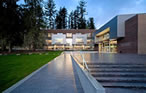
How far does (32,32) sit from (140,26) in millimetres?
23313

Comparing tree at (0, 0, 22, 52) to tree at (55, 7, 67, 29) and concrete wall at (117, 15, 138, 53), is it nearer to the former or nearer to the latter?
concrete wall at (117, 15, 138, 53)

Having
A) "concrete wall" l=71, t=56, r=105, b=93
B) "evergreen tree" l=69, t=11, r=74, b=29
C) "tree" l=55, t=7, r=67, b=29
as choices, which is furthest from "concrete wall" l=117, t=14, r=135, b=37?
"tree" l=55, t=7, r=67, b=29

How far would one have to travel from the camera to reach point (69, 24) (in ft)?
162

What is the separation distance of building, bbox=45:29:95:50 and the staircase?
33.1 meters

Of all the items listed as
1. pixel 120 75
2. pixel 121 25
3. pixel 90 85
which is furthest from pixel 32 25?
pixel 90 85

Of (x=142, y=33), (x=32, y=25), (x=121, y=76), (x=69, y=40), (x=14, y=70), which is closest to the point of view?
(x=121, y=76)

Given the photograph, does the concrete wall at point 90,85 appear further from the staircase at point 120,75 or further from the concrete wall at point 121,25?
the concrete wall at point 121,25

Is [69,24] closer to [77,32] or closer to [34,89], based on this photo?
[77,32]

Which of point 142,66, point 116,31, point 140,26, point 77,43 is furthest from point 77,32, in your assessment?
point 142,66

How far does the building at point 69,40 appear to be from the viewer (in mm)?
37312

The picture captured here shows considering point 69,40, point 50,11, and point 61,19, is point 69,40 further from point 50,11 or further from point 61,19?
point 50,11

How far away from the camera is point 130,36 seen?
1330cm

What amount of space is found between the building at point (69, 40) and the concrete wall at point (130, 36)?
75.4ft

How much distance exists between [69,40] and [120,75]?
34.9 meters
